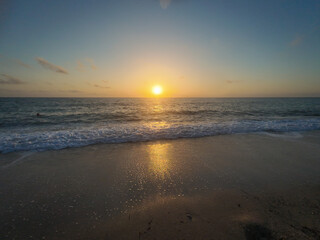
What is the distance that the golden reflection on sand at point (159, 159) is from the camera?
4025 millimetres

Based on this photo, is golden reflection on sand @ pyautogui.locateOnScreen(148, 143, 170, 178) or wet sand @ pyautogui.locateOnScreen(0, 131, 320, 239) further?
golden reflection on sand @ pyautogui.locateOnScreen(148, 143, 170, 178)

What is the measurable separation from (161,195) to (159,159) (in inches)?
72.3

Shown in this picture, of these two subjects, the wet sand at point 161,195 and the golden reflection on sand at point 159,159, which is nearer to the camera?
the wet sand at point 161,195

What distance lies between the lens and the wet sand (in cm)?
218

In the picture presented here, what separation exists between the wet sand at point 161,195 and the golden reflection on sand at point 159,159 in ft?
0.11

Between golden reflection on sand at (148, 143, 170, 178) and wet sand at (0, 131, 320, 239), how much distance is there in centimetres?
3

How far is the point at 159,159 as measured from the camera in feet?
15.9

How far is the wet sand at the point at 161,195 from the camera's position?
2180 millimetres

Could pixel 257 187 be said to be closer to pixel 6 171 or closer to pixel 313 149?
pixel 313 149

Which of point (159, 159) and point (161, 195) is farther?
point (159, 159)

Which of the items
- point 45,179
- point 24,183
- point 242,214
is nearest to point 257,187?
point 242,214

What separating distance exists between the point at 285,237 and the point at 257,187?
1343 mm

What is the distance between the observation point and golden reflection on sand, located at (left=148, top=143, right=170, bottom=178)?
13.2 feet

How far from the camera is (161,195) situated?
9.92 ft
